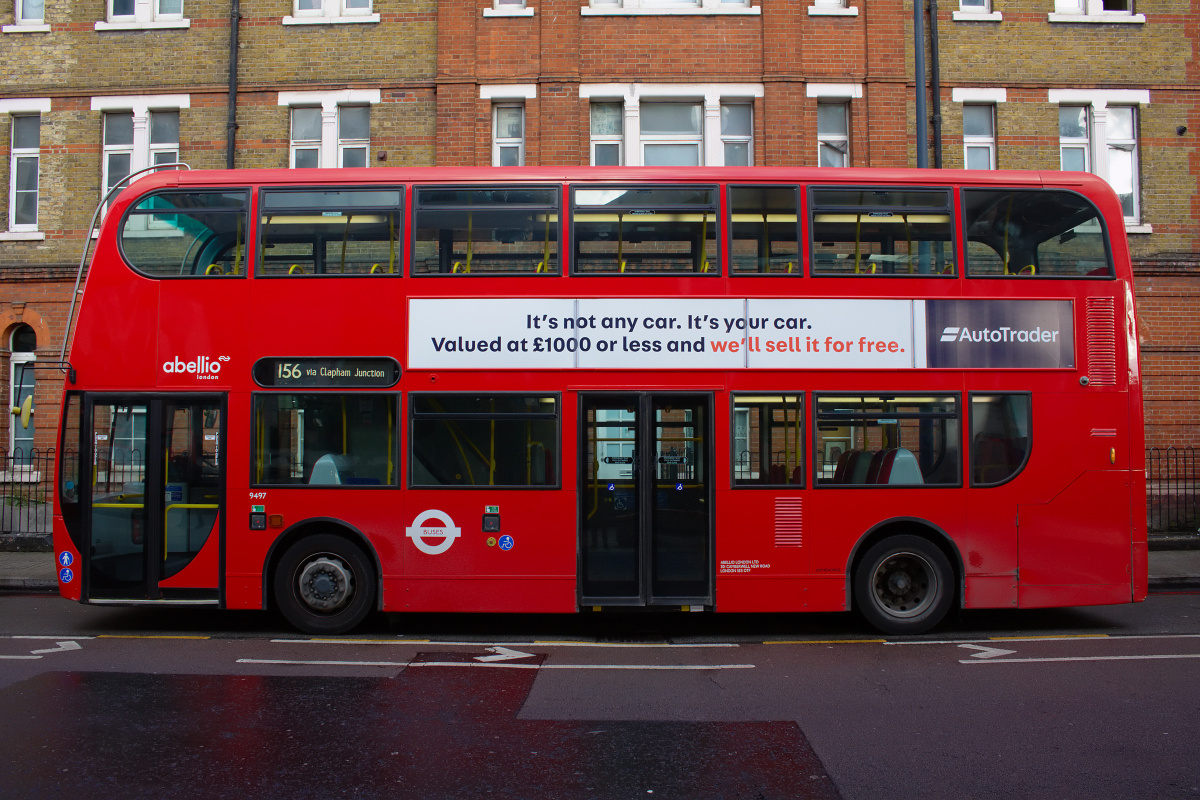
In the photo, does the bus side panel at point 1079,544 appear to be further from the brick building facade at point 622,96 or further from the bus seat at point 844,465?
the brick building facade at point 622,96

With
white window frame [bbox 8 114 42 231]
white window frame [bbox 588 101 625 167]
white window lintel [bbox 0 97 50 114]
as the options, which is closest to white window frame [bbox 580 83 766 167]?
white window frame [bbox 588 101 625 167]

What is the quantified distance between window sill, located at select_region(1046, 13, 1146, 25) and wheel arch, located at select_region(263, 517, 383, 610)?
14.9 metres

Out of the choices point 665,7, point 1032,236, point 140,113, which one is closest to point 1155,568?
point 1032,236

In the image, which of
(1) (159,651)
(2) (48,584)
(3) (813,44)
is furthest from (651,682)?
(3) (813,44)

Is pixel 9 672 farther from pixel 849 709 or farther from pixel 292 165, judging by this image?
pixel 292 165

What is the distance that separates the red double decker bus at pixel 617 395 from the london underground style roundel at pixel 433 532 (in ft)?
0.09

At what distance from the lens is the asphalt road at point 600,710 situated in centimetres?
440

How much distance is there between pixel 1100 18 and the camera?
15039 millimetres

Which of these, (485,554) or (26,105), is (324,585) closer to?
(485,554)

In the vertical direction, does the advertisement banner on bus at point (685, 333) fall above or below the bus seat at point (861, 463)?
above

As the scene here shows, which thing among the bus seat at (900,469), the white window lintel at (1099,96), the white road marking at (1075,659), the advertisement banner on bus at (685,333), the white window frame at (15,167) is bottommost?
the white road marking at (1075,659)

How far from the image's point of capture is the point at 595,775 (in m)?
4.45

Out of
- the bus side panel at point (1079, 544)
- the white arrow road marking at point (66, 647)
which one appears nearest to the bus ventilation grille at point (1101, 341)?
the bus side panel at point (1079, 544)

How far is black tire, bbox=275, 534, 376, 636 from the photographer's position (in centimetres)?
783
